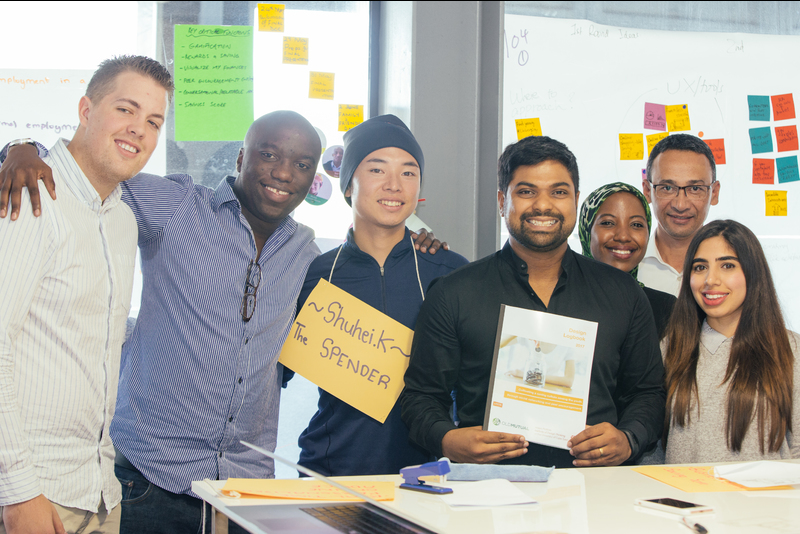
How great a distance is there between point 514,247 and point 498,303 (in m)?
0.21

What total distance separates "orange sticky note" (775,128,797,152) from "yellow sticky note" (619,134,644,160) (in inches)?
26.7

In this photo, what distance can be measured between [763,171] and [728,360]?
1784mm

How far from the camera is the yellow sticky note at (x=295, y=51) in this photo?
3.04 metres

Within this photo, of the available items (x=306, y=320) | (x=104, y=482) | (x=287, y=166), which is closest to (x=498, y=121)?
(x=287, y=166)

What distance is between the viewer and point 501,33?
297 centimetres

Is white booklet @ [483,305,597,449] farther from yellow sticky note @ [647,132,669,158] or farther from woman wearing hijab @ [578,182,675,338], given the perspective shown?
yellow sticky note @ [647,132,669,158]

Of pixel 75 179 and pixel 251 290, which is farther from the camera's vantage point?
pixel 251 290

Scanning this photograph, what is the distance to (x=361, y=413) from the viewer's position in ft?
6.30

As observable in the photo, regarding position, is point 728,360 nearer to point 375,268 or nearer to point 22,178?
point 375,268

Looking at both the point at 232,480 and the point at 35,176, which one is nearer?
the point at 232,480

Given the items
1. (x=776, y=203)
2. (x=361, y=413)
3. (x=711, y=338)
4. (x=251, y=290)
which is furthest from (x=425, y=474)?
(x=776, y=203)

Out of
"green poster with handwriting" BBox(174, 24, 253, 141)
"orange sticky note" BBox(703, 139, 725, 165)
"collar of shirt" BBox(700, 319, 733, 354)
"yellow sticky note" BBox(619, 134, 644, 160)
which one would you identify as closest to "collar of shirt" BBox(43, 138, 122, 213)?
"green poster with handwriting" BBox(174, 24, 253, 141)

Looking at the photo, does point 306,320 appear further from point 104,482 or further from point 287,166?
point 104,482

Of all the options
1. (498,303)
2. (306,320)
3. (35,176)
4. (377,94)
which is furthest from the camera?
(377,94)
